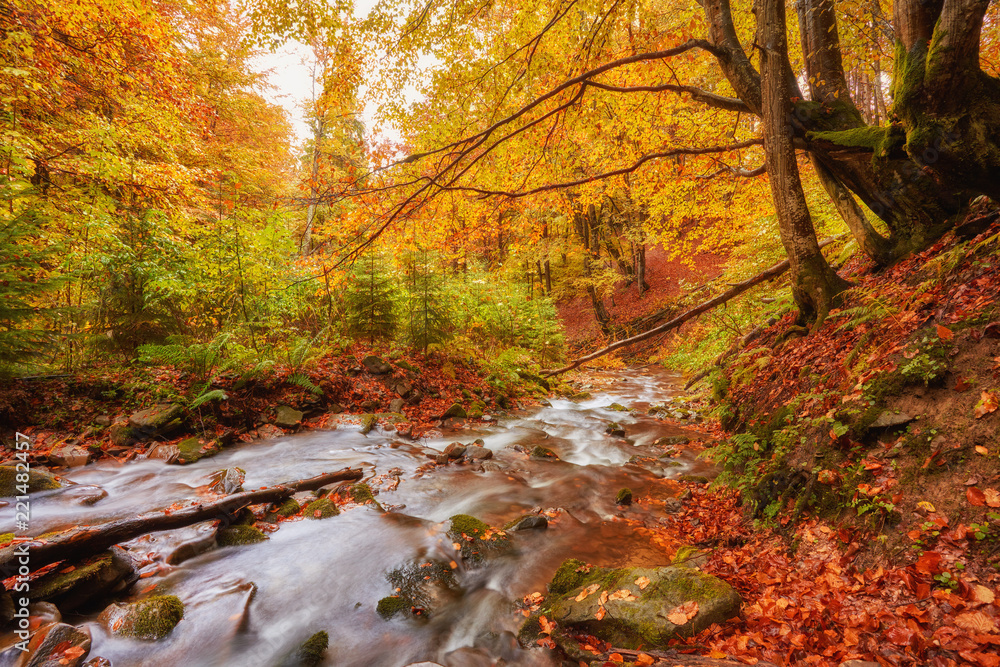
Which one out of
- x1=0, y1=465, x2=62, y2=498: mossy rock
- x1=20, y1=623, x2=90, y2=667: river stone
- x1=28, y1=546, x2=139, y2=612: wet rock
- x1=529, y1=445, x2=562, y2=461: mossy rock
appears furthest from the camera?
x1=529, y1=445, x2=562, y2=461: mossy rock

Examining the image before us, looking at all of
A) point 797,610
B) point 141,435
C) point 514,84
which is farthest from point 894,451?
point 141,435

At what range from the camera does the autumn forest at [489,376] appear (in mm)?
2625

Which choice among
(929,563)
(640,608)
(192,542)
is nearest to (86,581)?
(192,542)

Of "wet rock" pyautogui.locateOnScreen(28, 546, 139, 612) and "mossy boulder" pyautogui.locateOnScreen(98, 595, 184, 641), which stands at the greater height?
"wet rock" pyautogui.locateOnScreen(28, 546, 139, 612)

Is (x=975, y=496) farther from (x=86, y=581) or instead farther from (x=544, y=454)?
(x=86, y=581)

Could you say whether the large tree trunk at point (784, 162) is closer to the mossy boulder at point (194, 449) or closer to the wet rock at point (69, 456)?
the mossy boulder at point (194, 449)

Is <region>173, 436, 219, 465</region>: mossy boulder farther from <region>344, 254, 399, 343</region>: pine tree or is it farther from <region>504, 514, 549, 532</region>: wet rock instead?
<region>504, 514, 549, 532</region>: wet rock

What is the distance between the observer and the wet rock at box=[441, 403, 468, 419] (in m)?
8.88

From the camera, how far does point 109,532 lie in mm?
3184

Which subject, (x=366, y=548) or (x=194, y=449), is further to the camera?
(x=194, y=449)

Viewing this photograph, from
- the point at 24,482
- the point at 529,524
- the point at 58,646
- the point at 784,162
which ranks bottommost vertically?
the point at 529,524

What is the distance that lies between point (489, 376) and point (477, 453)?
412 centimetres

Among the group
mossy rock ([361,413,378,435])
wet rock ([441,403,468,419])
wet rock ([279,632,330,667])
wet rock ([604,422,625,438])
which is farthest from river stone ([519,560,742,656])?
wet rock ([441,403,468,419])

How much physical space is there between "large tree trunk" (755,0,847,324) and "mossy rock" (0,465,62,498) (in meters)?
9.64
